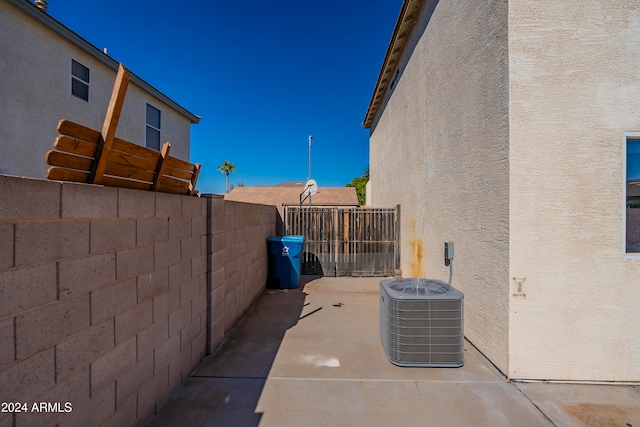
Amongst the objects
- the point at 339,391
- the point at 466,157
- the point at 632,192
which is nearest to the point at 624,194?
the point at 632,192

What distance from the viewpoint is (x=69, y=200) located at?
74.2 inches

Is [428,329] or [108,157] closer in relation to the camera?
[108,157]

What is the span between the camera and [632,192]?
10.9ft

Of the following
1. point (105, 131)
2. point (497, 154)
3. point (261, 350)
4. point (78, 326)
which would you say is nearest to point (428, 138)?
point (497, 154)

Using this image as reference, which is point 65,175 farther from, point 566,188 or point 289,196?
point 289,196

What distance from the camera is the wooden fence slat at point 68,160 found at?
72.8 inches

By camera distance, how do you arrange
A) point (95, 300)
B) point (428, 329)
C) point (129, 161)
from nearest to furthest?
point (95, 300) < point (129, 161) < point (428, 329)

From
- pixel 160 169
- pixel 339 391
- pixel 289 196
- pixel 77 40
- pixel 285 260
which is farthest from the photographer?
pixel 289 196

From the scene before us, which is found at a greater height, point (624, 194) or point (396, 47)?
point (396, 47)

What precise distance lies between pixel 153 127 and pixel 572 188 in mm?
11664

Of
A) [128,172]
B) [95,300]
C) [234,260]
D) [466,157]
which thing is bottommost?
[234,260]

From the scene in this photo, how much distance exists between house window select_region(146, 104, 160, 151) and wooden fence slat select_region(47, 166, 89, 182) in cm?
946

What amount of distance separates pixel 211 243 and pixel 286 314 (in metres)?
2.36

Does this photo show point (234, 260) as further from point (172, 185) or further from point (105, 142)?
point (105, 142)
